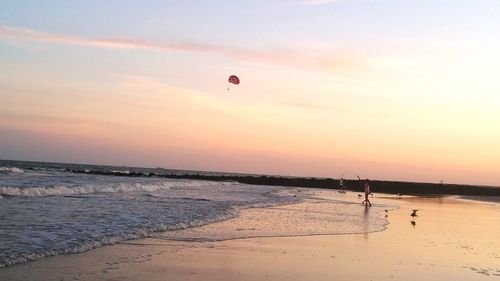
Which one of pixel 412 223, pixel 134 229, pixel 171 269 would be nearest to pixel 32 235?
pixel 134 229

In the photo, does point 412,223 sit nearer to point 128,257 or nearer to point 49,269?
point 128,257

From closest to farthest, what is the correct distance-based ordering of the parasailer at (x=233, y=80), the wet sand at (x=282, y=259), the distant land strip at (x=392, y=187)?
1. the wet sand at (x=282, y=259)
2. the parasailer at (x=233, y=80)
3. the distant land strip at (x=392, y=187)

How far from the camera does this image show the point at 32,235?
45.0 ft

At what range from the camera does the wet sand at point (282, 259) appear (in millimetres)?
10203

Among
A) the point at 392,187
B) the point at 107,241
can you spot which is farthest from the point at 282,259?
the point at 392,187

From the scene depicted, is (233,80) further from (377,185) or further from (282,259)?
(377,185)

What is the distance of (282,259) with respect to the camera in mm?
12133

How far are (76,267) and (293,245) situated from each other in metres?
6.00

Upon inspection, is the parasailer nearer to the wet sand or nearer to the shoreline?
the wet sand

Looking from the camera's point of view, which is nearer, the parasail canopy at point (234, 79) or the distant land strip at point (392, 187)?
the parasail canopy at point (234, 79)

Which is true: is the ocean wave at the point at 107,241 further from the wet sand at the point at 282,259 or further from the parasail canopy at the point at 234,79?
the parasail canopy at the point at 234,79

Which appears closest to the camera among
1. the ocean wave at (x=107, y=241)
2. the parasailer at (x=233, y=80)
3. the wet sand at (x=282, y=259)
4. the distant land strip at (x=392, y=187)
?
the wet sand at (x=282, y=259)

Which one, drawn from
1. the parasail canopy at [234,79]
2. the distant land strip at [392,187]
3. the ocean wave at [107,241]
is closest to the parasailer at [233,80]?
the parasail canopy at [234,79]

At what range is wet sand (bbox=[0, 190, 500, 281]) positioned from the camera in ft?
33.5
